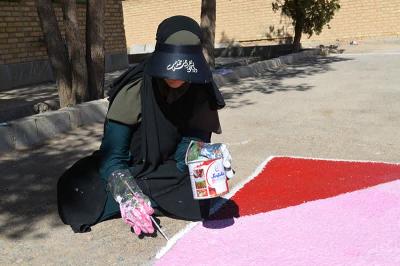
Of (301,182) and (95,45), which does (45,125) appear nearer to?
(95,45)

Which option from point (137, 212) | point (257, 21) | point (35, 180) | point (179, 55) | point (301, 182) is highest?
point (179, 55)

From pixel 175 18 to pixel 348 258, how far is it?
1775 millimetres

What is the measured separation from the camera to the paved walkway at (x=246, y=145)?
131 inches

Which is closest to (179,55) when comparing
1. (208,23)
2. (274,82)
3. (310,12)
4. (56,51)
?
(56,51)

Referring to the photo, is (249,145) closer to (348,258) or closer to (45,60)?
(348,258)

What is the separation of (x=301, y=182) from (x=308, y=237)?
3.77ft

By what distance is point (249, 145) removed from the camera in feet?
19.0

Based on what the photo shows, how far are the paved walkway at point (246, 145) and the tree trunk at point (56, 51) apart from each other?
0.86 meters

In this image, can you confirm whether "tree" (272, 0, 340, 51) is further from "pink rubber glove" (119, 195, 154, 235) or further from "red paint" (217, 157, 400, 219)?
"pink rubber glove" (119, 195, 154, 235)

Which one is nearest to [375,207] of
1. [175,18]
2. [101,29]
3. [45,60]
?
[175,18]

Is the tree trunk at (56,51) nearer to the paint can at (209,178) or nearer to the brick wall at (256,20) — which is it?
the paint can at (209,178)

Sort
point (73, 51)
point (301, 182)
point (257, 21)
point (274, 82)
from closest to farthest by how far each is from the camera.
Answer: point (301, 182) → point (73, 51) → point (274, 82) → point (257, 21)

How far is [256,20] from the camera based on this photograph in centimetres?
2219

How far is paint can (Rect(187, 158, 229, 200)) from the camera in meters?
2.81
